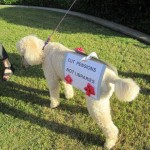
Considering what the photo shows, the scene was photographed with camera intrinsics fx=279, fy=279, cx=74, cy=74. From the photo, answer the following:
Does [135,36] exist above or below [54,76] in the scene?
below

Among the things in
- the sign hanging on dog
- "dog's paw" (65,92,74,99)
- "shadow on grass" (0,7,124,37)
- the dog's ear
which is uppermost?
the sign hanging on dog

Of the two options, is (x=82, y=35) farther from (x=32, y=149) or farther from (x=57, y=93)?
(x=32, y=149)

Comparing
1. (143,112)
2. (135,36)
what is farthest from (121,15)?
(143,112)

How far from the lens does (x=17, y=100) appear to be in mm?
4812

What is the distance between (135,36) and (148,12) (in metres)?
1.00

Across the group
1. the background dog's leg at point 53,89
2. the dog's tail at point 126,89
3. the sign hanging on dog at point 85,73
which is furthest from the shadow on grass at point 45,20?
the dog's tail at point 126,89

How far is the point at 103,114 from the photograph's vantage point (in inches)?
133

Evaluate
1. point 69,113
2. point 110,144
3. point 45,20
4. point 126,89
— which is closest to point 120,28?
point 45,20

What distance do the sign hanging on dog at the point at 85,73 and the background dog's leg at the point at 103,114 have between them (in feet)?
0.43

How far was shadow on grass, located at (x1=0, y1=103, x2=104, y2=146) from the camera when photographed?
391cm

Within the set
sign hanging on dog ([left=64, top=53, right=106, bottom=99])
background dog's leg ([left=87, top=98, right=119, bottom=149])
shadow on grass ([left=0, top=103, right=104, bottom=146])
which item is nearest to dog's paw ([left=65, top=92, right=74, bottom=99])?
shadow on grass ([left=0, top=103, right=104, bottom=146])

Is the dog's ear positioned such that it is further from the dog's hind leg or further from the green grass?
the dog's hind leg

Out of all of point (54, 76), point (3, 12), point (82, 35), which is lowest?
point (3, 12)

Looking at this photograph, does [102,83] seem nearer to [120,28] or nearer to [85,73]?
[85,73]
